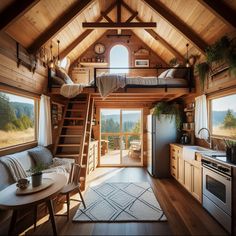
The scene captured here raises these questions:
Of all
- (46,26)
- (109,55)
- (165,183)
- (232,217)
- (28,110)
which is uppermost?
(109,55)

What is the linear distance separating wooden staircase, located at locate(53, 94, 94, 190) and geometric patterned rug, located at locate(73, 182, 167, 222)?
548 millimetres

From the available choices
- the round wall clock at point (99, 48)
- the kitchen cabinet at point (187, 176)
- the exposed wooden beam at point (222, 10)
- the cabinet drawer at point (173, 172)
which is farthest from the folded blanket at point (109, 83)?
the cabinet drawer at point (173, 172)

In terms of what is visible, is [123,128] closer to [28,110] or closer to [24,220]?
[28,110]

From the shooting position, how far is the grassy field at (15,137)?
8.48 feet

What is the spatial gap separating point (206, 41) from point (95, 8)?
292 cm

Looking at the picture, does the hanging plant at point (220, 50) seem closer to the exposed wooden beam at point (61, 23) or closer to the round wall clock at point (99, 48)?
the exposed wooden beam at point (61, 23)

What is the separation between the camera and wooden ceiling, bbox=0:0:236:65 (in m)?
2.54

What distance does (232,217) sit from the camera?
1968 millimetres

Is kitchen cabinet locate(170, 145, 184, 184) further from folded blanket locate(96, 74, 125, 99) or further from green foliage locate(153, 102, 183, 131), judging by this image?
folded blanket locate(96, 74, 125, 99)

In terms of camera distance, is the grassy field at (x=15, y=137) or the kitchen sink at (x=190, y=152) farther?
the kitchen sink at (x=190, y=152)

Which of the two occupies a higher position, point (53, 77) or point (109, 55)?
point (109, 55)

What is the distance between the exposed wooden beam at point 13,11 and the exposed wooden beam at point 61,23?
804 mm

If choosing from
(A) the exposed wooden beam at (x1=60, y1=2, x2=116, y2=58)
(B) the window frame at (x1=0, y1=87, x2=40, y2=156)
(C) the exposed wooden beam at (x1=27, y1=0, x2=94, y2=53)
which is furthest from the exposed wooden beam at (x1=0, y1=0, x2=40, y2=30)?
(A) the exposed wooden beam at (x1=60, y1=2, x2=116, y2=58)

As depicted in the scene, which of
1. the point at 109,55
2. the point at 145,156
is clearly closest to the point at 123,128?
the point at 145,156
